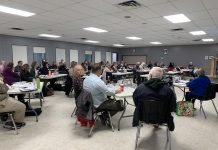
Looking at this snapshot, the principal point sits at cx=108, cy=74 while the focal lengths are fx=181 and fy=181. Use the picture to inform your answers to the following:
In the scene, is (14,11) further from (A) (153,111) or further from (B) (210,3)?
(B) (210,3)

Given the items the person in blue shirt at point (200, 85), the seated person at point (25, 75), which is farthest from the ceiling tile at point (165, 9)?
the seated person at point (25, 75)

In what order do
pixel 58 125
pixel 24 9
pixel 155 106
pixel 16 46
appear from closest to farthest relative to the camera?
pixel 155 106
pixel 58 125
pixel 24 9
pixel 16 46

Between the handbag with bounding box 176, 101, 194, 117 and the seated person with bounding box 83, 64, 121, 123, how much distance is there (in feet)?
5.53

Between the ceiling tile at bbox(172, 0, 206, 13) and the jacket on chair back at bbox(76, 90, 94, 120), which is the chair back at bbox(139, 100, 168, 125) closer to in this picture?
the jacket on chair back at bbox(76, 90, 94, 120)

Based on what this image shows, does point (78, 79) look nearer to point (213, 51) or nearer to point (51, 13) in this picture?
point (51, 13)

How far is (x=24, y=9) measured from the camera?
4523mm

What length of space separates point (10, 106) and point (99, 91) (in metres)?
1.56

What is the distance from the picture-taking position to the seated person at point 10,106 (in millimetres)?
3047

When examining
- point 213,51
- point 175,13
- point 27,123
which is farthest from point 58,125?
point 213,51

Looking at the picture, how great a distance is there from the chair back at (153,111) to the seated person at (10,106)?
7.26 ft

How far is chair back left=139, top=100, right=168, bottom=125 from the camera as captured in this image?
7.73ft

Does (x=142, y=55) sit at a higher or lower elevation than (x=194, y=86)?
higher

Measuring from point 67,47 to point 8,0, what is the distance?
29.2ft

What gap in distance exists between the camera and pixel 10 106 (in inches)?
123
